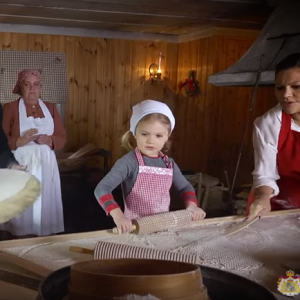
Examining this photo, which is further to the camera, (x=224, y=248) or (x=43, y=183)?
(x=43, y=183)

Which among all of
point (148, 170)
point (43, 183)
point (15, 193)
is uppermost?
point (15, 193)

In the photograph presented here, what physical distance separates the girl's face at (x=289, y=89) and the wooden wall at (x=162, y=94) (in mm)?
2941

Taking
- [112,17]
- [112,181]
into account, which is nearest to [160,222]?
[112,181]

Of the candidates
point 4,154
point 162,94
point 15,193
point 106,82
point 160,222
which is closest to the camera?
point 15,193

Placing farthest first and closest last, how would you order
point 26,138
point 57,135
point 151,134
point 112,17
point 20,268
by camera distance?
point 112,17 → point 57,135 → point 26,138 → point 151,134 → point 20,268

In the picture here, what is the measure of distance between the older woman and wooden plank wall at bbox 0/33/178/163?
1893mm

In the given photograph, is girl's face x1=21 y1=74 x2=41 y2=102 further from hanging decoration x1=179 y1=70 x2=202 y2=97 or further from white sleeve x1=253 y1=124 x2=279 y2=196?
hanging decoration x1=179 y1=70 x2=202 y2=97

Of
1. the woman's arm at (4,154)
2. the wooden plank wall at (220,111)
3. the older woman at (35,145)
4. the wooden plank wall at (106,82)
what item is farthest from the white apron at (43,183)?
the wooden plank wall at (220,111)

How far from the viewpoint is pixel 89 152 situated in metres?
4.24

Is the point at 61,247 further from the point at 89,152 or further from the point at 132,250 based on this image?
the point at 89,152

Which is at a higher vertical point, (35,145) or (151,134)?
(151,134)

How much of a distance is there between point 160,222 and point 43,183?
1.64 metres

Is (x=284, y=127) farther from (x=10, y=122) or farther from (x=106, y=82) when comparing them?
(x=106, y=82)

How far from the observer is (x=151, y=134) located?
152cm
